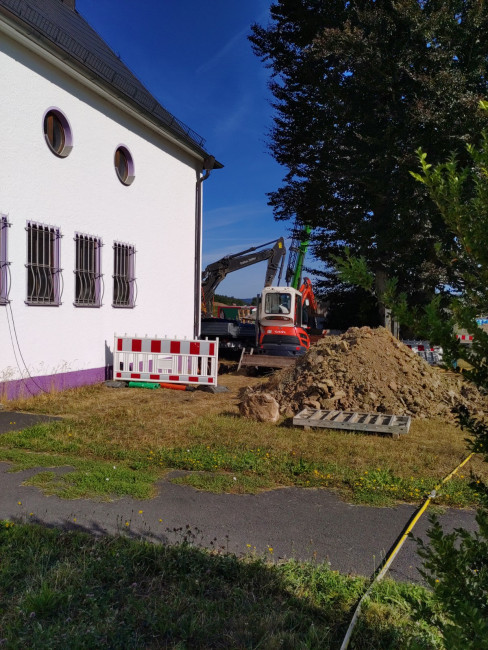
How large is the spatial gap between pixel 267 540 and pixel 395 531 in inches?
42.3

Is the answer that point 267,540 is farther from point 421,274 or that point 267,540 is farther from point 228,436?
point 421,274

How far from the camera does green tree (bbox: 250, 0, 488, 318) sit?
17.4 m

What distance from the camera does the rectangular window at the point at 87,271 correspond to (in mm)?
11656

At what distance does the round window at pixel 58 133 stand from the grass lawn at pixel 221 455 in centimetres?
510

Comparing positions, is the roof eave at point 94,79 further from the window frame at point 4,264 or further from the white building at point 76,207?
the window frame at point 4,264

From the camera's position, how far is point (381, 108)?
740 inches

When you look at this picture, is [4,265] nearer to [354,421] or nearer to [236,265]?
[354,421]

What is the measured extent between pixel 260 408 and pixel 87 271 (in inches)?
209

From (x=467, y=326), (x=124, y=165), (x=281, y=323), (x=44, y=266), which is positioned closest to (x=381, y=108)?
(x=281, y=323)

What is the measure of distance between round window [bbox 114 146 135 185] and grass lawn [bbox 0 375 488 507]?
20.8 ft

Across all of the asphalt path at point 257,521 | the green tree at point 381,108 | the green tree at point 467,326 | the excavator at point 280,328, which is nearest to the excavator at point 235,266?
the green tree at point 381,108

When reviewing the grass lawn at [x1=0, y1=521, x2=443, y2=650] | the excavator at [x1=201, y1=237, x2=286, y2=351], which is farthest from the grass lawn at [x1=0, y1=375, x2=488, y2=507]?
the excavator at [x1=201, y1=237, x2=286, y2=351]

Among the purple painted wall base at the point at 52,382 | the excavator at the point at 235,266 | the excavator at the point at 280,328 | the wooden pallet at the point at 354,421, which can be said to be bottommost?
the wooden pallet at the point at 354,421

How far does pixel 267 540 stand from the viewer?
4.23 m
